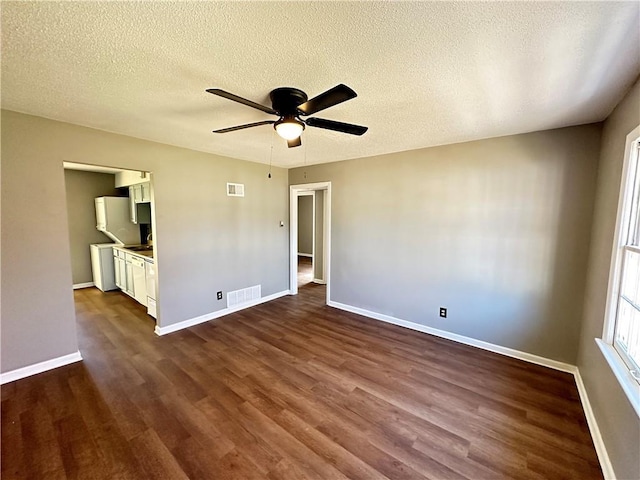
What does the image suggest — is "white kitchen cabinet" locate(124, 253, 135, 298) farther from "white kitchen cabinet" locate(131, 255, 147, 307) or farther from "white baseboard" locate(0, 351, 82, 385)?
"white baseboard" locate(0, 351, 82, 385)

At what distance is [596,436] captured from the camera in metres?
1.71

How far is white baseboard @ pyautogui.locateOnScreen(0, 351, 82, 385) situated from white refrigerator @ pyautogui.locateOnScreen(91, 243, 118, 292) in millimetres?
2834

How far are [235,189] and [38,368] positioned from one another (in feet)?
9.34

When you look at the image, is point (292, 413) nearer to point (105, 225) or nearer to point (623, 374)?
point (623, 374)

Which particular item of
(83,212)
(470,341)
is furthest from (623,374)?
(83,212)

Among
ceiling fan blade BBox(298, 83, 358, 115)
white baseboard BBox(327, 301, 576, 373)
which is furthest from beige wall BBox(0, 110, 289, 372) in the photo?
ceiling fan blade BBox(298, 83, 358, 115)

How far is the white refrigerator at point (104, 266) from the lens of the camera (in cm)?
492

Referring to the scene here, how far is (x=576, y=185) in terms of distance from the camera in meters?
2.39

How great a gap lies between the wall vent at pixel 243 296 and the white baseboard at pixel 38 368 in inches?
69.3

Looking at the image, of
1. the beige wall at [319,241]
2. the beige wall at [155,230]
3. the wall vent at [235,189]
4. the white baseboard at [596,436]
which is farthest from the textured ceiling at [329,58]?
the beige wall at [319,241]

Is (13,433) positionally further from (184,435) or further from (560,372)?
(560,372)

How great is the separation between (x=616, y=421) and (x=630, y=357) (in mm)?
378

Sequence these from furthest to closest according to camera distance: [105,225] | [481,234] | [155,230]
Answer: [105,225]
[155,230]
[481,234]

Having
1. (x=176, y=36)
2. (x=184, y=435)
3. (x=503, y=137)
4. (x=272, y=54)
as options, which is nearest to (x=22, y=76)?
(x=176, y=36)
